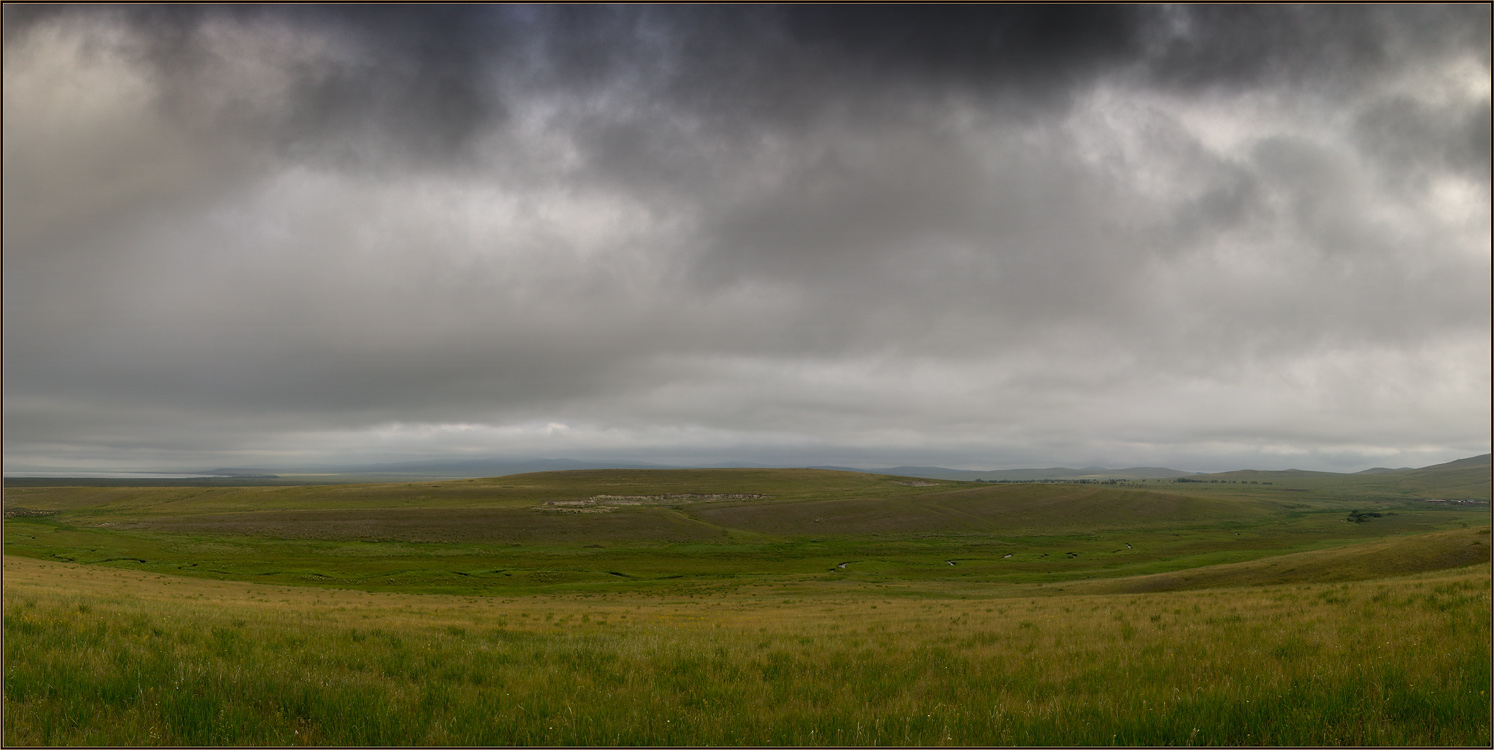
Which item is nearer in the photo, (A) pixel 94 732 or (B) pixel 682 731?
(A) pixel 94 732

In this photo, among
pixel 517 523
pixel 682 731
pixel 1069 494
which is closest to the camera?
pixel 682 731

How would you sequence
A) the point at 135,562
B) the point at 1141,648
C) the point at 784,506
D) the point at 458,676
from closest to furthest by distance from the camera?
the point at 458,676, the point at 1141,648, the point at 135,562, the point at 784,506

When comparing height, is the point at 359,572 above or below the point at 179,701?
below

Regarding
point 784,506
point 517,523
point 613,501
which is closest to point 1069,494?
point 784,506

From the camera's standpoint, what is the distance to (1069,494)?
190 m

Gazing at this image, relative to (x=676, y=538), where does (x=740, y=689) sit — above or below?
above

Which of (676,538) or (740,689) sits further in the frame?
(676,538)

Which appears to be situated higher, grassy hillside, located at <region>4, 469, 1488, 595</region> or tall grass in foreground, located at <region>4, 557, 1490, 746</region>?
tall grass in foreground, located at <region>4, 557, 1490, 746</region>

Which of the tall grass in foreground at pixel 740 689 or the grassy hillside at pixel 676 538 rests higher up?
the tall grass in foreground at pixel 740 689

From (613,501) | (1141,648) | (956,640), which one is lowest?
(613,501)

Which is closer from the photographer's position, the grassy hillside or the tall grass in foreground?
the tall grass in foreground

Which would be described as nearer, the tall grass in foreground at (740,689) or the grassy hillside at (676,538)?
the tall grass in foreground at (740,689)

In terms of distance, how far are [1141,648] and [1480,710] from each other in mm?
4348

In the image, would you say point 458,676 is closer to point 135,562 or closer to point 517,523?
point 135,562
